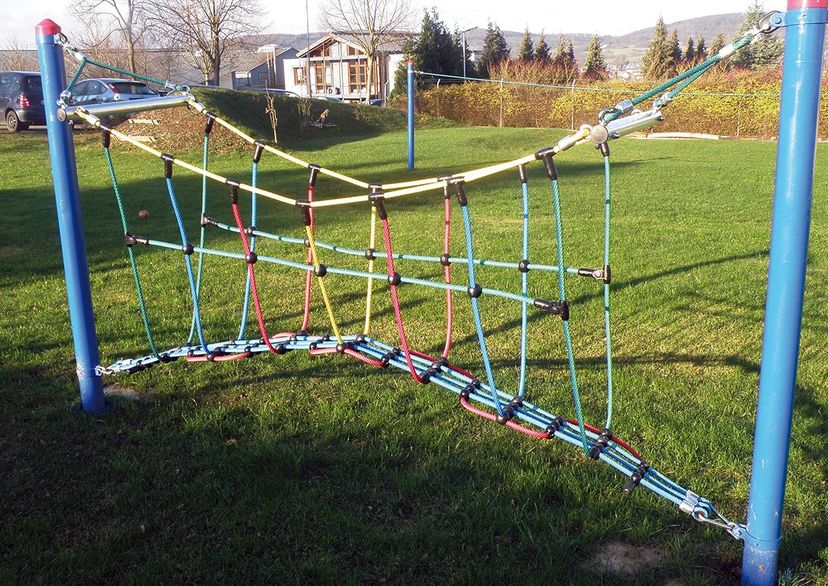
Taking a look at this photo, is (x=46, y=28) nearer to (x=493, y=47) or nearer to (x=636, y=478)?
(x=636, y=478)

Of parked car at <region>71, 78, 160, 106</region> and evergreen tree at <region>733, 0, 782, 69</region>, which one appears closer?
parked car at <region>71, 78, 160, 106</region>

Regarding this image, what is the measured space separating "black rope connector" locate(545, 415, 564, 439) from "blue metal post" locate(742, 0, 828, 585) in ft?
2.39

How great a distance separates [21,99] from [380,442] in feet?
65.4

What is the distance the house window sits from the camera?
5878cm

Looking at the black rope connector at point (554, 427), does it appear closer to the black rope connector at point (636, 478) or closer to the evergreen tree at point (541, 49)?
the black rope connector at point (636, 478)

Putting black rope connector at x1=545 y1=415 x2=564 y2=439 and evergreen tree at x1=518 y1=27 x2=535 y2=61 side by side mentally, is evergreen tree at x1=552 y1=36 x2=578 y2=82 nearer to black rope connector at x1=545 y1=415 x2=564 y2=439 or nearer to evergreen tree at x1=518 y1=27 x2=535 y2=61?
evergreen tree at x1=518 y1=27 x2=535 y2=61

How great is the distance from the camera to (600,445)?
289 centimetres

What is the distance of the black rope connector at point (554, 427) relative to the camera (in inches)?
115

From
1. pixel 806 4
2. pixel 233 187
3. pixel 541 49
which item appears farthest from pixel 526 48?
pixel 806 4

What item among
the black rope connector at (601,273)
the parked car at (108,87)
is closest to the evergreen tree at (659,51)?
the parked car at (108,87)

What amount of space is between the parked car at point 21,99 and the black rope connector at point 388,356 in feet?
62.8

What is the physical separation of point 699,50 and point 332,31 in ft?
88.3

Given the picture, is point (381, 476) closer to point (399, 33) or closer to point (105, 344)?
point (105, 344)

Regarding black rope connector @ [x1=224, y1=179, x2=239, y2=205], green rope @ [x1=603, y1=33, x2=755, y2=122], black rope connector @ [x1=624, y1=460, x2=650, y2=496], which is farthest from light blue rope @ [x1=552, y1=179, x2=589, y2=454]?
black rope connector @ [x1=224, y1=179, x2=239, y2=205]
